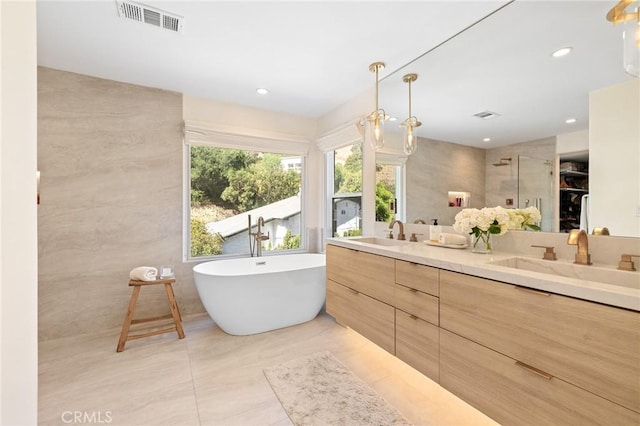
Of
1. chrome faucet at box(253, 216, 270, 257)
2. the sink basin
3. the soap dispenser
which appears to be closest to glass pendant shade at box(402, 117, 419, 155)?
the soap dispenser

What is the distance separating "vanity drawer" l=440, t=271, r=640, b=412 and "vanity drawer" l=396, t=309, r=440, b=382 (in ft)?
0.57

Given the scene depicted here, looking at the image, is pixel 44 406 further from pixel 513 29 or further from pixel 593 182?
pixel 513 29

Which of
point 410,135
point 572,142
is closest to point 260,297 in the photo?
point 410,135

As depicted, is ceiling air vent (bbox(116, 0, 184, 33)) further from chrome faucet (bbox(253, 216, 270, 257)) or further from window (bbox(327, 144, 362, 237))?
chrome faucet (bbox(253, 216, 270, 257))

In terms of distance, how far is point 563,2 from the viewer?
4.68 ft

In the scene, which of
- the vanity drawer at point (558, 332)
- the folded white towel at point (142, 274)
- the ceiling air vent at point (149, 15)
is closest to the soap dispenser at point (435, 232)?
the vanity drawer at point (558, 332)

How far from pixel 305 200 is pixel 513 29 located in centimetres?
270

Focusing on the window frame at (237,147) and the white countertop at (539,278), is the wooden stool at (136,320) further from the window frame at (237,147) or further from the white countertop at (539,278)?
the white countertop at (539,278)

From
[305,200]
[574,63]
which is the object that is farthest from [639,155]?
[305,200]

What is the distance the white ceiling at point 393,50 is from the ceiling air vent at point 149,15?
0.04 m

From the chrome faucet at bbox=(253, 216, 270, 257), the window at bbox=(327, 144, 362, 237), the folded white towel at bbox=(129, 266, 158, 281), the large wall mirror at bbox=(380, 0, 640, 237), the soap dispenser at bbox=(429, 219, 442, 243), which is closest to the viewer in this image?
the large wall mirror at bbox=(380, 0, 640, 237)

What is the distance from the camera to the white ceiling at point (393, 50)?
1.47 metres

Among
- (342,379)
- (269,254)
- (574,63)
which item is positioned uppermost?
(574,63)

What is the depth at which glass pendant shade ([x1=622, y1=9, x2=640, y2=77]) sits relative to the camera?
3.67 ft
